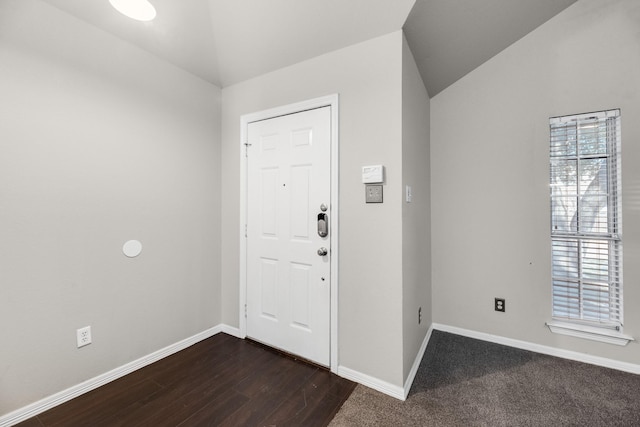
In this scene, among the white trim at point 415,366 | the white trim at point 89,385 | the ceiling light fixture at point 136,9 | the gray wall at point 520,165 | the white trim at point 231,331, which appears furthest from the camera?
the white trim at point 231,331

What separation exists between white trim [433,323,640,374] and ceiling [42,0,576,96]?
2.48m

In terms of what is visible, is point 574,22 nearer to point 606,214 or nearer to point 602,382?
point 606,214

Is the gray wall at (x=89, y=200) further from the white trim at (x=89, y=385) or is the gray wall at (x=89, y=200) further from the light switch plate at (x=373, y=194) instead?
the light switch plate at (x=373, y=194)

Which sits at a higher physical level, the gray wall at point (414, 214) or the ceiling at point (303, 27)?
the ceiling at point (303, 27)

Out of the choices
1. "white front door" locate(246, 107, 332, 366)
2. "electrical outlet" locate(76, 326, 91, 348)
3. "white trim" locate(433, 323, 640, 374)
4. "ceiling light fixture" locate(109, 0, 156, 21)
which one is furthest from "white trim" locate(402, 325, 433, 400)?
"ceiling light fixture" locate(109, 0, 156, 21)

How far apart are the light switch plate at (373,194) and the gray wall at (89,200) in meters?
Result: 1.61

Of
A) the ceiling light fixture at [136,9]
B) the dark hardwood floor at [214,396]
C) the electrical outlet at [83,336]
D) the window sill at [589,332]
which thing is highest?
the ceiling light fixture at [136,9]

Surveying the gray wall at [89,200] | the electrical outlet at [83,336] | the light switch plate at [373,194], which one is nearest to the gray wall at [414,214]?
the light switch plate at [373,194]

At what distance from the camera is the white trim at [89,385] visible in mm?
1545

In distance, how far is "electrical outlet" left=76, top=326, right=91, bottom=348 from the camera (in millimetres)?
1791

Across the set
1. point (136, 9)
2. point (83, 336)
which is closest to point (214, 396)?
point (83, 336)

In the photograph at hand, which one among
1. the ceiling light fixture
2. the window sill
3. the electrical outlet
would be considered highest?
the ceiling light fixture

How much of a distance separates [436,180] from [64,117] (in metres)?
3.08

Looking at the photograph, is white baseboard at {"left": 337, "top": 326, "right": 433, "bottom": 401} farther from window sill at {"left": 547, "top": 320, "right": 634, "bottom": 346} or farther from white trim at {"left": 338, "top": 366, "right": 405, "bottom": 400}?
window sill at {"left": 547, "top": 320, "right": 634, "bottom": 346}
